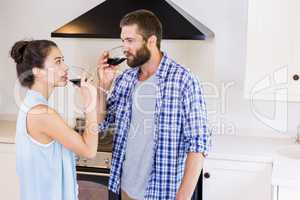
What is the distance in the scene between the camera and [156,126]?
1.88 metres

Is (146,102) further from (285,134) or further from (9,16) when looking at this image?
(9,16)

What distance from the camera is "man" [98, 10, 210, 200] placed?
Result: 72.8 inches

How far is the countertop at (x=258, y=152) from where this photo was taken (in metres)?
2.07

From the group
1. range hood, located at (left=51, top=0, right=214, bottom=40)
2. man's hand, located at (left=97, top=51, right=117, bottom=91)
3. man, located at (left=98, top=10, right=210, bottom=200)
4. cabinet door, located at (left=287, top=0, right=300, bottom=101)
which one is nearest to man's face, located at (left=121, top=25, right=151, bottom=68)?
man, located at (left=98, top=10, right=210, bottom=200)

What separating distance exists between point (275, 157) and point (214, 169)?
0.34 meters

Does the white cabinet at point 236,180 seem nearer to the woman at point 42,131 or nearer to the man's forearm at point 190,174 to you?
the man's forearm at point 190,174

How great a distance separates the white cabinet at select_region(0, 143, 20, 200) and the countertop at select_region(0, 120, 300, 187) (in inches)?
2.5

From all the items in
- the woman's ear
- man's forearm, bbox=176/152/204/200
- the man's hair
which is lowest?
man's forearm, bbox=176/152/204/200

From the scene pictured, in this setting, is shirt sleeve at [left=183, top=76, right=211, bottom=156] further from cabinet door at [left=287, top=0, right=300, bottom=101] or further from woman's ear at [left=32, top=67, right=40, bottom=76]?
cabinet door at [left=287, top=0, right=300, bottom=101]

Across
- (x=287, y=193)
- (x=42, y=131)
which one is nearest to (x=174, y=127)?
(x=42, y=131)

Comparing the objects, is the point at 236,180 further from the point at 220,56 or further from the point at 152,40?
the point at 152,40

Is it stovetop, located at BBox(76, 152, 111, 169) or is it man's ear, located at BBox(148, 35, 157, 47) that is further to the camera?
stovetop, located at BBox(76, 152, 111, 169)

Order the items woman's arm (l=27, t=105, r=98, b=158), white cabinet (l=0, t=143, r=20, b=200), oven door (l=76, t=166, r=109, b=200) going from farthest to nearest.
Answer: white cabinet (l=0, t=143, r=20, b=200), oven door (l=76, t=166, r=109, b=200), woman's arm (l=27, t=105, r=98, b=158)

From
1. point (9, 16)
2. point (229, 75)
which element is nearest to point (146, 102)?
point (229, 75)
